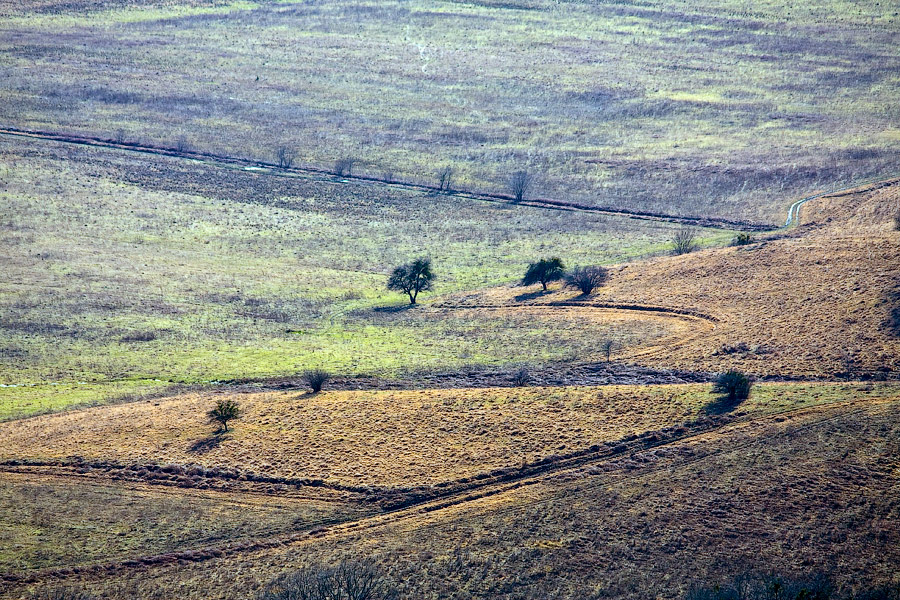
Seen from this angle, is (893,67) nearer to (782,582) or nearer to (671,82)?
(671,82)

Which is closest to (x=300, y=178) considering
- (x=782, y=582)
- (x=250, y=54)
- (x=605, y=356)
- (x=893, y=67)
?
(x=250, y=54)

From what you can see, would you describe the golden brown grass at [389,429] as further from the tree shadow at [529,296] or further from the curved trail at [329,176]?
the curved trail at [329,176]

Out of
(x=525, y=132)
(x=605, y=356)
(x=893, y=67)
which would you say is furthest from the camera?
(x=893, y=67)

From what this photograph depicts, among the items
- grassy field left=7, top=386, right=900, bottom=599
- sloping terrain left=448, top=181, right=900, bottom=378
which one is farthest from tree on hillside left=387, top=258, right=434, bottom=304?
grassy field left=7, top=386, right=900, bottom=599

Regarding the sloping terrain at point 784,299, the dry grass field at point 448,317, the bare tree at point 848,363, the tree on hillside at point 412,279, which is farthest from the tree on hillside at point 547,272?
the bare tree at point 848,363

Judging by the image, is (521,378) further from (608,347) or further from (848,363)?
(848,363)
